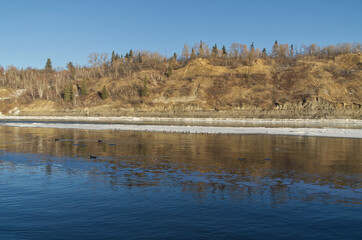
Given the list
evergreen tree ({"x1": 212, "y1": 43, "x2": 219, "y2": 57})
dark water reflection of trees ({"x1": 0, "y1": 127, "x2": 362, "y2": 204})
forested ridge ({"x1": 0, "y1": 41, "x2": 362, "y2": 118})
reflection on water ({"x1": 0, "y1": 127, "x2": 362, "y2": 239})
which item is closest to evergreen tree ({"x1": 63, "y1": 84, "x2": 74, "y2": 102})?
forested ridge ({"x1": 0, "y1": 41, "x2": 362, "y2": 118})

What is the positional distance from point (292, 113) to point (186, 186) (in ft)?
293

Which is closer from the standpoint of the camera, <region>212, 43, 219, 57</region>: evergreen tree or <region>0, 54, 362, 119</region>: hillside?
<region>0, 54, 362, 119</region>: hillside

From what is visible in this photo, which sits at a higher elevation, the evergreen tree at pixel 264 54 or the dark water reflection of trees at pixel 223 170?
the evergreen tree at pixel 264 54

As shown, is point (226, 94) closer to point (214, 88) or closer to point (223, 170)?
point (214, 88)

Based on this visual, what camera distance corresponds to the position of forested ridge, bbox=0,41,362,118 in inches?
4070

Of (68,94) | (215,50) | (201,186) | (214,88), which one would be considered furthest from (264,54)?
(201,186)

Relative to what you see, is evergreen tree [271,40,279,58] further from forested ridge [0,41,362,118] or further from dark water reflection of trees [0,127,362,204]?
dark water reflection of trees [0,127,362,204]

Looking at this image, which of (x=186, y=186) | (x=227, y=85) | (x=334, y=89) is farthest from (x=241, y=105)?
(x=186, y=186)

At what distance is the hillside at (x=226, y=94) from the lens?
324 feet

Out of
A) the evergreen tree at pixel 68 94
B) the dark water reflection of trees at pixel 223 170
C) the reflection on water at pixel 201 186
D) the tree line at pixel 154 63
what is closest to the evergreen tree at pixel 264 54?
the tree line at pixel 154 63

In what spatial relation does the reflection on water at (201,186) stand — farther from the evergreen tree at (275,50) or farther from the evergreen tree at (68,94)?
the evergreen tree at (275,50)

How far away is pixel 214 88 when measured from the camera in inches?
4628

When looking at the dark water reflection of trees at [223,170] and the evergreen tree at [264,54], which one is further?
the evergreen tree at [264,54]

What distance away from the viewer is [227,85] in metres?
119
